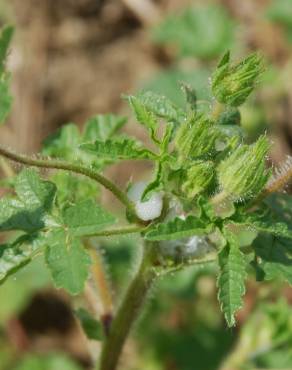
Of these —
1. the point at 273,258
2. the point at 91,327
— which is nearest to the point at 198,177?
the point at 273,258

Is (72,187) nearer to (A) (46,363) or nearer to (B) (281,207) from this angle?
(B) (281,207)

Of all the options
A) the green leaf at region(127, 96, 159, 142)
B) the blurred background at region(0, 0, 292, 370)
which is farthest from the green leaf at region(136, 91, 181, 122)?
the blurred background at region(0, 0, 292, 370)

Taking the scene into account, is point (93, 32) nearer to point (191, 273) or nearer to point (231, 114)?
point (191, 273)

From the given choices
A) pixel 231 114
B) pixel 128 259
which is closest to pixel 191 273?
pixel 128 259

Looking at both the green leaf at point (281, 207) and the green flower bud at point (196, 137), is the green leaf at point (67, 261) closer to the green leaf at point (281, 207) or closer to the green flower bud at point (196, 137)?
the green flower bud at point (196, 137)

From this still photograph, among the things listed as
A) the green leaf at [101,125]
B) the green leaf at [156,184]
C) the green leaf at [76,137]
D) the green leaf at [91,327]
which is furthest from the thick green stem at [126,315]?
the green leaf at [101,125]

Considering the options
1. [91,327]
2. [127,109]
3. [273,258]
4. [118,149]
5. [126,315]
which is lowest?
[127,109]

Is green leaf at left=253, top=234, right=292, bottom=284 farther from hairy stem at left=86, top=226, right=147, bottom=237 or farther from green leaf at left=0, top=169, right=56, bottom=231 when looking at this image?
green leaf at left=0, top=169, right=56, bottom=231
